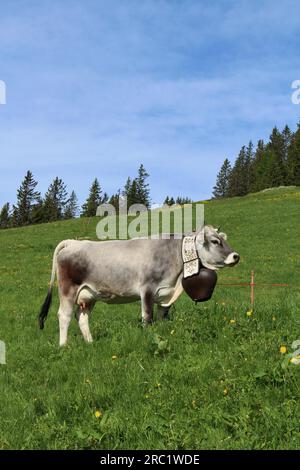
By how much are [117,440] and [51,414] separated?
3.80 ft

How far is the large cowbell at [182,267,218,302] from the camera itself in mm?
9242

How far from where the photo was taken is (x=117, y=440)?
17.6ft

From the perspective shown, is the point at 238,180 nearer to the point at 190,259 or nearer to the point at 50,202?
the point at 50,202

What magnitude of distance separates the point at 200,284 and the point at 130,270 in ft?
4.44

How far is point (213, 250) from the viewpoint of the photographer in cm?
926

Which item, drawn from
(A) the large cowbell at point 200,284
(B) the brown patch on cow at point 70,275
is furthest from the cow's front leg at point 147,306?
(B) the brown patch on cow at point 70,275

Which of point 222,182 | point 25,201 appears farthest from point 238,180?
point 25,201

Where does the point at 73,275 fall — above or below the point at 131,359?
above

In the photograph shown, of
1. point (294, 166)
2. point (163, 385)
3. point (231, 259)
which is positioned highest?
point (294, 166)

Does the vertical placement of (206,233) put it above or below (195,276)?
above

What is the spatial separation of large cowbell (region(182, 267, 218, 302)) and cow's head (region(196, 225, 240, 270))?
0.20 metres

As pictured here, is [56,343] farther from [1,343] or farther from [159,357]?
[159,357]
